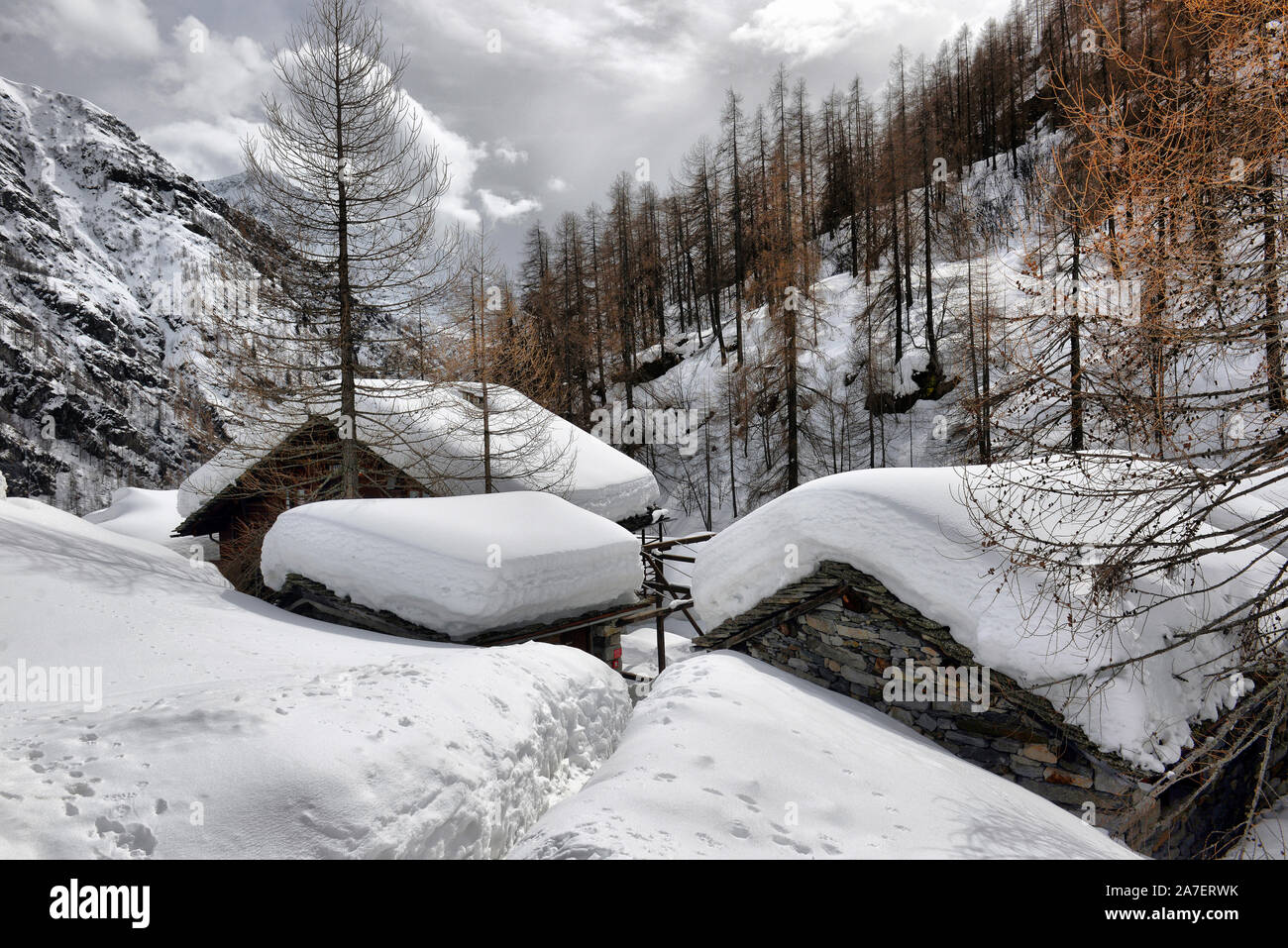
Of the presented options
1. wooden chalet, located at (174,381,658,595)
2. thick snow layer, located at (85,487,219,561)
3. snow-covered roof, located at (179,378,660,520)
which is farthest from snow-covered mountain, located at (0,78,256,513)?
snow-covered roof, located at (179,378,660,520)

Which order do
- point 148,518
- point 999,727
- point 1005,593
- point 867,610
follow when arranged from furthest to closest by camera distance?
point 148,518 → point 867,610 → point 999,727 → point 1005,593

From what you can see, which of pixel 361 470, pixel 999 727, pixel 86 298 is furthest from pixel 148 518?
pixel 86 298

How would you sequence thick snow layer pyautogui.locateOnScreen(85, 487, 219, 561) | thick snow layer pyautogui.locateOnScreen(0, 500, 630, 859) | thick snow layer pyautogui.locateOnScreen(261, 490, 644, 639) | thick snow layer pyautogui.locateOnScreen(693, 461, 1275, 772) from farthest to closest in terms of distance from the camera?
thick snow layer pyautogui.locateOnScreen(85, 487, 219, 561) < thick snow layer pyautogui.locateOnScreen(261, 490, 644, 639) < thick snow layer pyautogui.locateOnScreen(693, 461, 1275, 772) < thick snow layer pyautogui.locateOnScreen(0, 500, 630, 859)

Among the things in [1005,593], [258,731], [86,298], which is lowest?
[258,731]

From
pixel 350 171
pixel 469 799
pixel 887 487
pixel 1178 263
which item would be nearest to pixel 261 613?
pixel 469 799

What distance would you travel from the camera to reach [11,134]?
72.9 meters

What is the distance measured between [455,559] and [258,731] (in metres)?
4.54

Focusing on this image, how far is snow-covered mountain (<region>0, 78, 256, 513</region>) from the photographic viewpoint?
1871 inches

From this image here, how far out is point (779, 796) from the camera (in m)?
3.66

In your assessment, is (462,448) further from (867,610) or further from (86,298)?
(86,298)

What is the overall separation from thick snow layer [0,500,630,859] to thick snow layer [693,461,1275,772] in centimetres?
285

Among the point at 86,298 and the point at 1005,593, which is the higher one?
the point at 86,298

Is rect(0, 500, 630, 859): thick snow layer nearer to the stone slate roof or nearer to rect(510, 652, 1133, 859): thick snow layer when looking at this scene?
rect(510, 652, 1133, 859): thick snow layer
